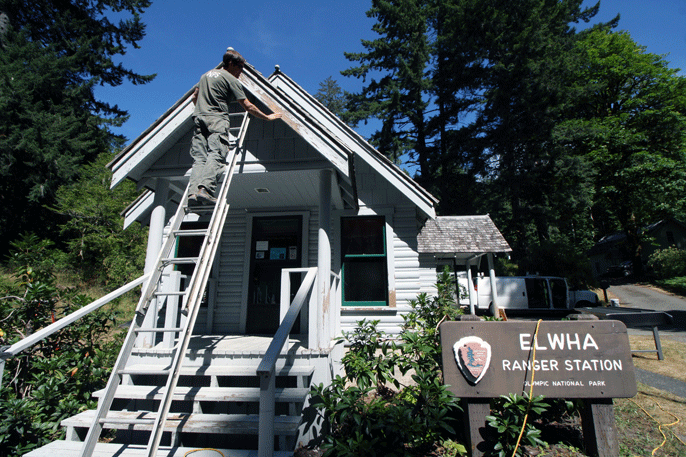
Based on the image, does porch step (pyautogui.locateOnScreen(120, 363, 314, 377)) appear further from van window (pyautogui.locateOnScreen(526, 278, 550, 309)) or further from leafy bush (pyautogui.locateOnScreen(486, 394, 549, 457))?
van window (pyautogui.locateOnScreen(526, 278, 550, 309))

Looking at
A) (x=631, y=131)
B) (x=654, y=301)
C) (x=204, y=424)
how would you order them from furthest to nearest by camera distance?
(x=631, y=131)
(x=654, y=301)
(x=204, y=424)

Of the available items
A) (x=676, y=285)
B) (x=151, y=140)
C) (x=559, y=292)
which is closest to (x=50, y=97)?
(x=151, y=140)

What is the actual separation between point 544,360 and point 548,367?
70mm

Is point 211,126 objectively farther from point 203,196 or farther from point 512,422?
point 512,422

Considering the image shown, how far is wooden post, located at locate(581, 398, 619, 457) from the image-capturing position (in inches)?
117

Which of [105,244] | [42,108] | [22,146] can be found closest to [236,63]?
[105,244]

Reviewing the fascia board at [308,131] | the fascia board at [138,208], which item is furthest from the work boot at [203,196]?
the fascia board at [138,208]

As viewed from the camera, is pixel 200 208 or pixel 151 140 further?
pixel 151 140

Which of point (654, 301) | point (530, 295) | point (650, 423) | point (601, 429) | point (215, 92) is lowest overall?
point (650, 423)

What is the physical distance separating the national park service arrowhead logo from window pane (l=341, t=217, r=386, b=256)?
3520 millimetres

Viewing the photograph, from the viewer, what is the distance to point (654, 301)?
56.0 feet

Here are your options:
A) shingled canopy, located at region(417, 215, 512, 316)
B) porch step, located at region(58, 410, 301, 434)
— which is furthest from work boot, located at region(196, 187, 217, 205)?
shingled canopy, located at region(417, 215, 512, 316)

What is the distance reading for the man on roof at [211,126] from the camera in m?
3.41

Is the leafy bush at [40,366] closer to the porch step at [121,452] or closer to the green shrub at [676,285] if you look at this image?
the porch step at [121,452]
